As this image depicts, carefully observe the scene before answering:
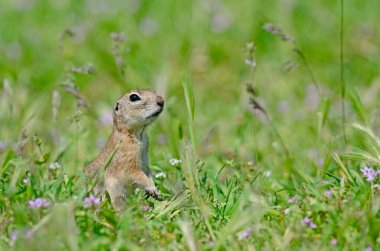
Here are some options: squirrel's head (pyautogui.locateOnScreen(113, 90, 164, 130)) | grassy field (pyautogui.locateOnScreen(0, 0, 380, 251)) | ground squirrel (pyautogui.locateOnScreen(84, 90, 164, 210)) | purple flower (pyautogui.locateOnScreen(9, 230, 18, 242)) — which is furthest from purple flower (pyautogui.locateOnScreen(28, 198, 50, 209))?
squirrel's head (pyautogui.locateOnScreen(113, 90, 164, 130))

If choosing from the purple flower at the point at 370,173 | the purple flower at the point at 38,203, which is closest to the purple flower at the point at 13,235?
the purple flower at the point at 38,203

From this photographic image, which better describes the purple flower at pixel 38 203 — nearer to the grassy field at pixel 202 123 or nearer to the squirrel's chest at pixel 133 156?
the grassy field at pixel 202 123

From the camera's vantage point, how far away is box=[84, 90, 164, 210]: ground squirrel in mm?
5387

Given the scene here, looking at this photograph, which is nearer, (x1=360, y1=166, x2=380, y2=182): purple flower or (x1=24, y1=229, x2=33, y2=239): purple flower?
(x1=24, y1=229, x2=33, y2=239): purple flower

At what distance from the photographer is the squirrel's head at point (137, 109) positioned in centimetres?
551

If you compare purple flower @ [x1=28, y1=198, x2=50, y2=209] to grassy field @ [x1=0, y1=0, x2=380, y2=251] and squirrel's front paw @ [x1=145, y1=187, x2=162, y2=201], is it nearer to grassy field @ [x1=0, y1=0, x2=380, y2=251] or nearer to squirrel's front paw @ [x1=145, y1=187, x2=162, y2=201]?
grassy field @ [x1=0, y1=0, x2=380, y2=251]

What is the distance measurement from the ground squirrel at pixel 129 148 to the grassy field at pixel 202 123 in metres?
0.16

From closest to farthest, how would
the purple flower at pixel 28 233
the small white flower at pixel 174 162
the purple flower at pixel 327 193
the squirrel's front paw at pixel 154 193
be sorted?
the purple flower at pixel 28 233
the purple flower at pixel 327 193
the squirrel's front paw at pixel 154 193
the small white flower at pixel 174 162

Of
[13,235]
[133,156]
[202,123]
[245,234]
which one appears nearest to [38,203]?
[13,235]

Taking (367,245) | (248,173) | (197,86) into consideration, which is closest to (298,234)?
(367,245)

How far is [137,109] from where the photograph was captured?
561 centimetres

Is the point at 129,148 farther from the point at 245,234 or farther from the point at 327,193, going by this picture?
the point at 245,234

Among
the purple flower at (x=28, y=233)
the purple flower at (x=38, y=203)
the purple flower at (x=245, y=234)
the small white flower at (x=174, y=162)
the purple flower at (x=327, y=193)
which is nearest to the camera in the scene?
the purple flower at (x=28, y=233)

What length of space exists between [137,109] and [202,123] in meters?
2.21
